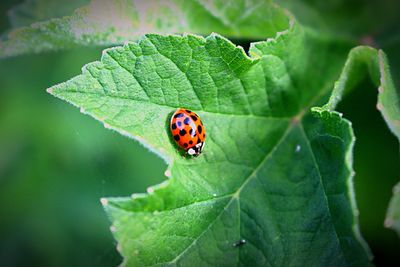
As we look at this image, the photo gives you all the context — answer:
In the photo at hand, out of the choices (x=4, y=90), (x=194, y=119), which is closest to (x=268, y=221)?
(x=194, y=119)

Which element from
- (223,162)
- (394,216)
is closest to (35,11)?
→ (223,162)

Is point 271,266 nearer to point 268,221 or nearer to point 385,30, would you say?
point 268,221

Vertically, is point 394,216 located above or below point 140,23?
below

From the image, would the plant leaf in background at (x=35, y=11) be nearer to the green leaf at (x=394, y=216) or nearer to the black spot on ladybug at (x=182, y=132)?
the black spot on ladybug at (x=182, y=132)

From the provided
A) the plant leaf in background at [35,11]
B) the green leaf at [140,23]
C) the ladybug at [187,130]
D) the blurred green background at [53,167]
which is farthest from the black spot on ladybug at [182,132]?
the blurred green background at [53,167]

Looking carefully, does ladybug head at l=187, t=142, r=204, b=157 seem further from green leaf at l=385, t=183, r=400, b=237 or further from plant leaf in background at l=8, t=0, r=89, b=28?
plant leaf in background at l=8, t=0, r=89, b=28

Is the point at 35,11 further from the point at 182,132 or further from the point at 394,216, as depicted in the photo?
the point at 394,216
